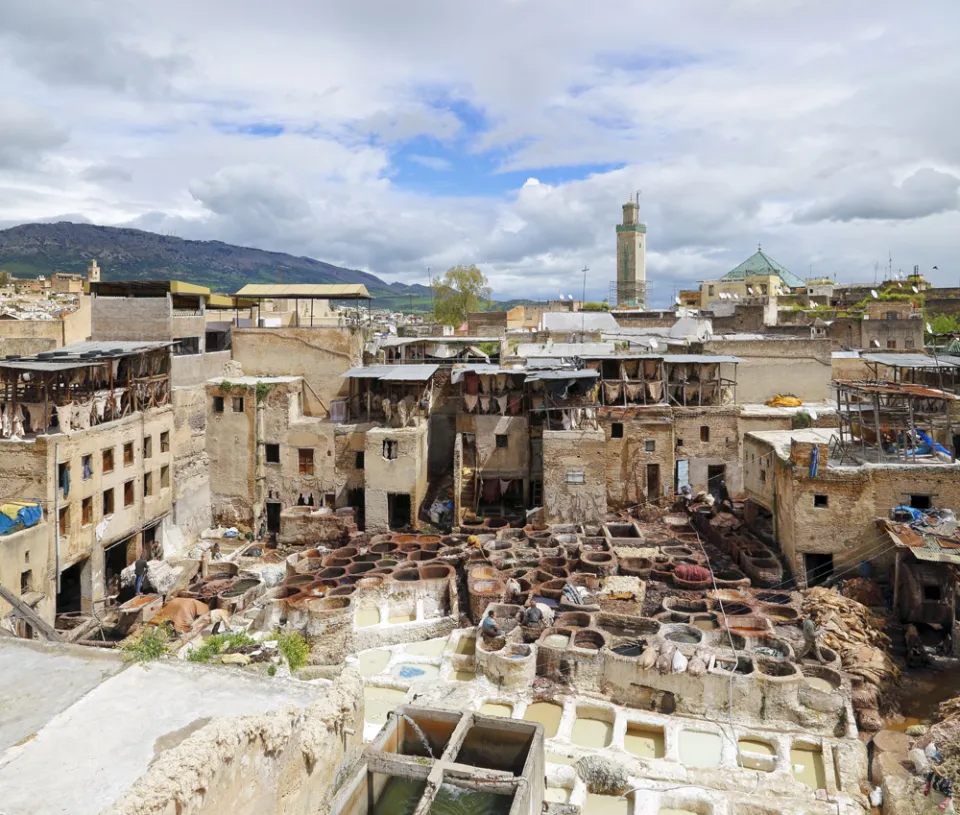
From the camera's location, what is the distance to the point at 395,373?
3356 centimetres

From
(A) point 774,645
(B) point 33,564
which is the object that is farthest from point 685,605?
(B) point 33,564

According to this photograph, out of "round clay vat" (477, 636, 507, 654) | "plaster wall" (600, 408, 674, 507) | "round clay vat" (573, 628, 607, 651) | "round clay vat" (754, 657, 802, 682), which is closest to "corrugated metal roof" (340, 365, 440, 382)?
"plaster wall" (600, 408, 674, 507)

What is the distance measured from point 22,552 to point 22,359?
26.6 ft

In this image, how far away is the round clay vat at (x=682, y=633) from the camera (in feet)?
67.2

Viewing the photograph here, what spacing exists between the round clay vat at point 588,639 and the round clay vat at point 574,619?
735 mm

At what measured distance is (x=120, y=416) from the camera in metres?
29.2

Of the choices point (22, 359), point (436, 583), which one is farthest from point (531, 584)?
point (22, 359)

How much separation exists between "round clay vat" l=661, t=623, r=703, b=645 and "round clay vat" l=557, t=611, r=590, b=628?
232 centimetres

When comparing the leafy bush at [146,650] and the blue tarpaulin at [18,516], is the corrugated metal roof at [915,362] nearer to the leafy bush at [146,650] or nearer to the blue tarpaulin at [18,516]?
the leafy bush at [146,650]

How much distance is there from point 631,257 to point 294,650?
84.4 metres

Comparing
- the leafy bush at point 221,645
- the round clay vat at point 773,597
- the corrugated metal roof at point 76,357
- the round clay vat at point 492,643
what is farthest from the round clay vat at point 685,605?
the corrugated metal roof at point 76,357

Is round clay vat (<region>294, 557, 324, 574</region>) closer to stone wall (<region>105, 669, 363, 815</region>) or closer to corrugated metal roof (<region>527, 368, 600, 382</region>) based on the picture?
corrugated metal roof (<region>527, 368, 600, 382</region>)

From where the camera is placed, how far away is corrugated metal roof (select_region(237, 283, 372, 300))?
39562mm

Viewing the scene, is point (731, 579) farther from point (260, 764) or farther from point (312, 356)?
point (312, 356)
